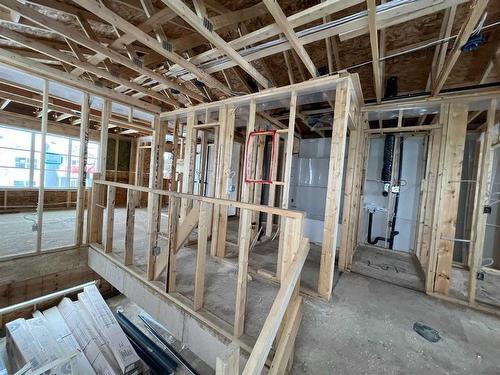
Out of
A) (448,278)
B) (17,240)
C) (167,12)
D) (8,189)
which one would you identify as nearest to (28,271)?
(17,240)

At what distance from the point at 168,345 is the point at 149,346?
0.25 m

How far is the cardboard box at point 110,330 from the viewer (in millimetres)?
2592

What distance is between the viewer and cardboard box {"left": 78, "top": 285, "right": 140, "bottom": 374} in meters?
2.59

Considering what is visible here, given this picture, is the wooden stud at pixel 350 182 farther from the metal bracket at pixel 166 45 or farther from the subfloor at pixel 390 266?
the metal bracket at pixel 166 45

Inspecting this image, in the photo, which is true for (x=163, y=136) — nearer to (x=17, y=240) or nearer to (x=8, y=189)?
(x=17, y=240)

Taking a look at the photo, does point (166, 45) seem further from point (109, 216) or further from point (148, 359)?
point (148, 359)

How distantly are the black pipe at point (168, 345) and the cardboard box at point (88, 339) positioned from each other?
0.68 meters

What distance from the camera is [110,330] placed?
2881mm

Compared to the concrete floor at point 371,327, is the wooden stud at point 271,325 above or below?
above

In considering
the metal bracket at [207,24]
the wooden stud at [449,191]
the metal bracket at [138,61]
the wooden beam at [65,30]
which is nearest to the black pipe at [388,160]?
the wooden stud at [449,191]

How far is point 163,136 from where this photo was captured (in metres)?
4.25

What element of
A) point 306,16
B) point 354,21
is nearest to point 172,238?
point 306,16

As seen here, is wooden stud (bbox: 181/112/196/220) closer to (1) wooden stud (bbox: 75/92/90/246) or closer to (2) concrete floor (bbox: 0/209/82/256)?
(1) wooden stud (bbox: 75/92/90/246)

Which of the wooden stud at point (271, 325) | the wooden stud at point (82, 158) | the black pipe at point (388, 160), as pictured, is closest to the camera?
the wooden stud at point (271, 325)
